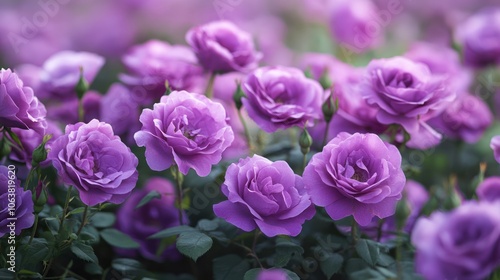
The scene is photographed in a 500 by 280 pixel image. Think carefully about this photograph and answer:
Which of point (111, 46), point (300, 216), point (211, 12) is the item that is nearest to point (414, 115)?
point (300, 216)

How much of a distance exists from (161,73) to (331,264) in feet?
1.98

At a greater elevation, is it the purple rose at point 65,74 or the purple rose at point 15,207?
the purple rose at point 15,207

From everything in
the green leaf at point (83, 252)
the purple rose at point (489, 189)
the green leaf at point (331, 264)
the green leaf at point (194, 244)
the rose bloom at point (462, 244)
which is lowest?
the green leaf at point (331, 264)

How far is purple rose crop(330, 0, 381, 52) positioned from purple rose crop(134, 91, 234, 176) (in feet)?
3.15

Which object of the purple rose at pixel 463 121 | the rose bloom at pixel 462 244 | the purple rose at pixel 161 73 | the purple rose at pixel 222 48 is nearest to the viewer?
the rose bloom at pixel 462 244

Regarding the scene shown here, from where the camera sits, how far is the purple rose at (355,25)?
6.23ft

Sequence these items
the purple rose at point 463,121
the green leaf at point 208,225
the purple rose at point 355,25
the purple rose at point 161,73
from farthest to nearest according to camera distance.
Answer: the purple rose at point 355,25 < the purple rose at point 463,121 < the purple rose at point 161,73 < the green leaf at point 208,225

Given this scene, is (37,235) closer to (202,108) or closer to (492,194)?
(202,108)

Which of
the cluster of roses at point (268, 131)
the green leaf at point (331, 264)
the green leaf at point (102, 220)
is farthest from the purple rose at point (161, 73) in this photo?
the green leaf at point (331, 264)

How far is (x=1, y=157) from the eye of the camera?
1.11m

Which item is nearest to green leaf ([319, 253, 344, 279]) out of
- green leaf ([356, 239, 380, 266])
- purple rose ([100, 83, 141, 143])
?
green leaf ([356, 239, 380, 266])

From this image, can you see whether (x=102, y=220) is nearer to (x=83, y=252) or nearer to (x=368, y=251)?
(x=83, y=252)

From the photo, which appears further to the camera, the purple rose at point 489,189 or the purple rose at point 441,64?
the purple rose at point 441,64

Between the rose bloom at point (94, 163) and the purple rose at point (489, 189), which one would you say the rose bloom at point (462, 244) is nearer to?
the purple rose at point (489, 189)
